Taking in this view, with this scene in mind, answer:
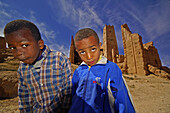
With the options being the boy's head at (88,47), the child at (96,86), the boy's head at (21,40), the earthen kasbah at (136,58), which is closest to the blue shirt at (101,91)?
the child at (96,86)

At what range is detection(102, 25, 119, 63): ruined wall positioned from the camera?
24.8 meters

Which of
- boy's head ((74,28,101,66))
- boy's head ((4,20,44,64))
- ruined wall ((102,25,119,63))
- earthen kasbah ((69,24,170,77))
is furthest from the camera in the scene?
ruined wall ((102,25,119,63))

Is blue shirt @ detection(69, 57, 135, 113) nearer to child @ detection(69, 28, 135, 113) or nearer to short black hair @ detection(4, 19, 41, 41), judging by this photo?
child @ detection(69, 28, 135, 113)

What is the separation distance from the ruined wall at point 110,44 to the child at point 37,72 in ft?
78.6

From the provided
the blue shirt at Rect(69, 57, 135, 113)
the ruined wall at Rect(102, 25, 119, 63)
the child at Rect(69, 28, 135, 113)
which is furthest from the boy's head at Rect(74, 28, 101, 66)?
the ruined wall at Rect(102, 25, 119, 63)

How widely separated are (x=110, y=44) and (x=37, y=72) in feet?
88.3

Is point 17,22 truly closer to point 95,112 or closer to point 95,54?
point 95,54

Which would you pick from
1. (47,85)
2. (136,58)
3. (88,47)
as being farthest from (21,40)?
(136,58)

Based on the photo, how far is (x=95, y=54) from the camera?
1.27 meters

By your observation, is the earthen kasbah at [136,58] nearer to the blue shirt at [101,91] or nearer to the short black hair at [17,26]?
the blue shirt at [101,91]

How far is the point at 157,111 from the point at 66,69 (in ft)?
15.5

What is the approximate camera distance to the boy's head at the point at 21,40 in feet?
3.16

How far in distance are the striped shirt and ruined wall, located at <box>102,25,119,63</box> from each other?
2392 centimetres

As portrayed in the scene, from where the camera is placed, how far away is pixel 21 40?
958 millimetres
